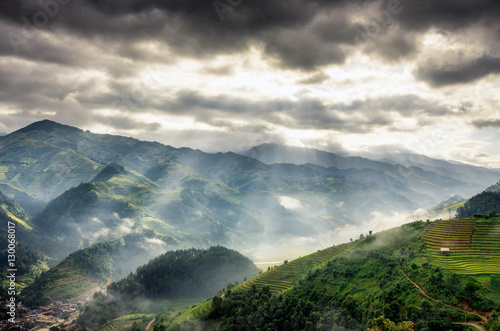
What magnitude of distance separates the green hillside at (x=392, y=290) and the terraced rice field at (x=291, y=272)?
170 centimetres

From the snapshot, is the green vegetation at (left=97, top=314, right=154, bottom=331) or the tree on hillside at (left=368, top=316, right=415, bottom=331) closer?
the tree on hillside at (left=368, top=316, right=415, bottom=331)

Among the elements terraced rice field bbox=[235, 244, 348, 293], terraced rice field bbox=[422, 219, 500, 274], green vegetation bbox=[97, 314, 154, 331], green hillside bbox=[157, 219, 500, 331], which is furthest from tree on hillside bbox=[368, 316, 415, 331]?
green vegetation bbox=[97, 314, 154, 331]

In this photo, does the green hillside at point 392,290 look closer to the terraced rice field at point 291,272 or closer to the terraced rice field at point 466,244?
the terraced rice field at point 466,244

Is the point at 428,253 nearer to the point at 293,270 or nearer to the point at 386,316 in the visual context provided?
the point at 386,316

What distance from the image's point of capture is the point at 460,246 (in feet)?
290

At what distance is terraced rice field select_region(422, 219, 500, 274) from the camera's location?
254 feet

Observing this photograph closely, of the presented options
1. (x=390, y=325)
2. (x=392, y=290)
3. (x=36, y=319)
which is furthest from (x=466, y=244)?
(x=36, y=319)

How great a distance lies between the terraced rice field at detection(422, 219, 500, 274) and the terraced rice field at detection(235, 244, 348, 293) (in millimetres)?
40698

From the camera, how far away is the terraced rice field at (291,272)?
12925cm

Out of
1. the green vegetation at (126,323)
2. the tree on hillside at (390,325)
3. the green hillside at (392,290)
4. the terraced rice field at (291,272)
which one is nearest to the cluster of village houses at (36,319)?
the green vegetation at (126,323)

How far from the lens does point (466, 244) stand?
88812 mm

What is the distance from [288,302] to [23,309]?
18168 centimetres

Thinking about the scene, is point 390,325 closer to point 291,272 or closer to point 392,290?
point 392,290

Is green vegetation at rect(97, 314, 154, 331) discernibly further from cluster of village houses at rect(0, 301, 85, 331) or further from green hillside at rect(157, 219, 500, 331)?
green hillside at rect(157, 219, 500, 331)
